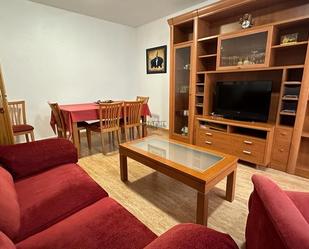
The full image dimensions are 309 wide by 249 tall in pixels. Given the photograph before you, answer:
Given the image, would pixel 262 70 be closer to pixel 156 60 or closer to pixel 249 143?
pixel 249 143

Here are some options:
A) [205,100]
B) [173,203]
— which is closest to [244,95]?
[205,100]

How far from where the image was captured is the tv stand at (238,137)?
7.82 ft

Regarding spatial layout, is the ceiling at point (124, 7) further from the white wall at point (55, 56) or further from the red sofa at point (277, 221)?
the red sofa at point (277, 221)

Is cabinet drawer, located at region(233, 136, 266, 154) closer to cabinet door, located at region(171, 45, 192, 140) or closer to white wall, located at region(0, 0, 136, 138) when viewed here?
cabinet door, located at region(171, 45, 192, 140)

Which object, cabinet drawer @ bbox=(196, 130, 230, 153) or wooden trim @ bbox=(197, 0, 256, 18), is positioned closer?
wooden trim @ bbox=(197, 0, 256, 18)

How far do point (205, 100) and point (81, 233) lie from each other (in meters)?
2.68

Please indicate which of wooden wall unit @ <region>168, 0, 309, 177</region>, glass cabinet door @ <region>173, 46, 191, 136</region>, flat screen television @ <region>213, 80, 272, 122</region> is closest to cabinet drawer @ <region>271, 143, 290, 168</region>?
wooden wall unit @ <region>168, 0, 309, 177</region>

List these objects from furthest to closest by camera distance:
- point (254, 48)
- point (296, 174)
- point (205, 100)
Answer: point (205, 100) < point (254, 48) < point (296, 174)

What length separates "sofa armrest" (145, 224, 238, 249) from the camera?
2.33 ft

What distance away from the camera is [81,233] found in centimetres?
90

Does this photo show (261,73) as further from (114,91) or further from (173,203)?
(114,91)

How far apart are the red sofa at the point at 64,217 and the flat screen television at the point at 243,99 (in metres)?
2.16

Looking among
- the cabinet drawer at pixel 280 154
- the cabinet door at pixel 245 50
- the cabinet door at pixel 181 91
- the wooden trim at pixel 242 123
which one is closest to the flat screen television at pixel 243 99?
the wooden trim at pixel 242 123

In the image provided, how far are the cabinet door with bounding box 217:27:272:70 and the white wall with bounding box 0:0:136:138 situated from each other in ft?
8.66
